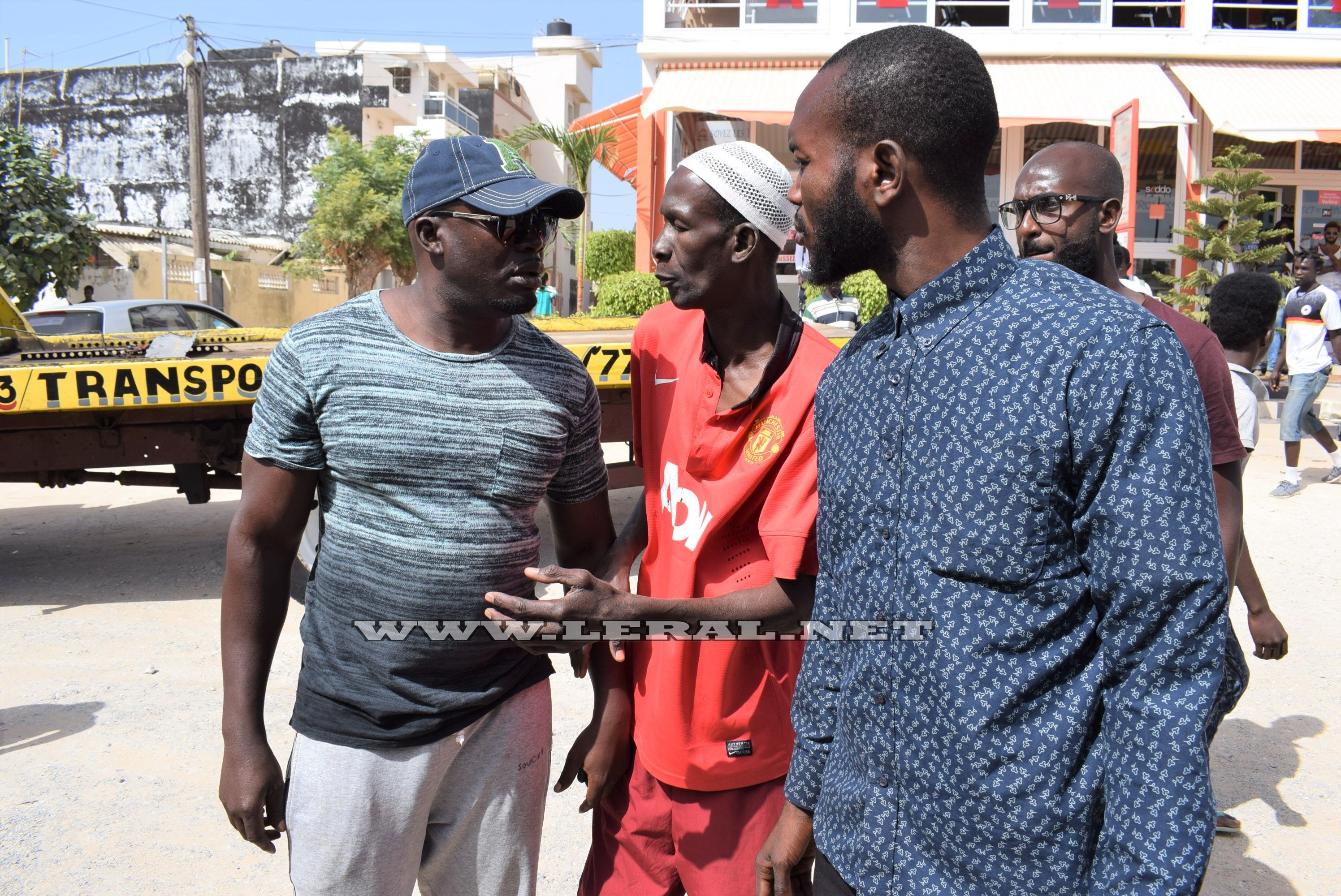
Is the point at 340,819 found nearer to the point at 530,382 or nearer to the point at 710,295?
the point at 530,382

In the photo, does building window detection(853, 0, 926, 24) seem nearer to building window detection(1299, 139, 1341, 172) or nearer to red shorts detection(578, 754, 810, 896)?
building window detection(1299, 139, 1341, 172)

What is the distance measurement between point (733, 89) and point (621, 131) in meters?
5.78

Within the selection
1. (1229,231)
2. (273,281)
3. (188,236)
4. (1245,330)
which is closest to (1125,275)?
(1245,330)

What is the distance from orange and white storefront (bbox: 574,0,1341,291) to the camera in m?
13.6

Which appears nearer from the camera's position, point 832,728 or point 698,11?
point 832,728

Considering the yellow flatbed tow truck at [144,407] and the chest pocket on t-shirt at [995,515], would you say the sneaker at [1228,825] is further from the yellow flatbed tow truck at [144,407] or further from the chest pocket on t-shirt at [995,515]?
the yellow flatbed tow truck at [144,407]

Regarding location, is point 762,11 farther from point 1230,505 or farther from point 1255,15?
point 1230,505

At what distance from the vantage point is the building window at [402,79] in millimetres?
43469

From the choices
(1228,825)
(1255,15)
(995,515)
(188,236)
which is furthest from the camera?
(188,236)

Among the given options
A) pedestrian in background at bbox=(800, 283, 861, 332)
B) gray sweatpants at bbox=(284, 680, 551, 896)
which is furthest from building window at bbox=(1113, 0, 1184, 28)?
gray sweatpants at bbox=(284, 680, 551, 896)

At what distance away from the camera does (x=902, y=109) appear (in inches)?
55.1

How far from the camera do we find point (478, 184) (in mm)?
1945

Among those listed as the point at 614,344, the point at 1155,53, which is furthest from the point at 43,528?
the point at 1155,53

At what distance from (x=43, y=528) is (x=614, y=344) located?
5495mm
